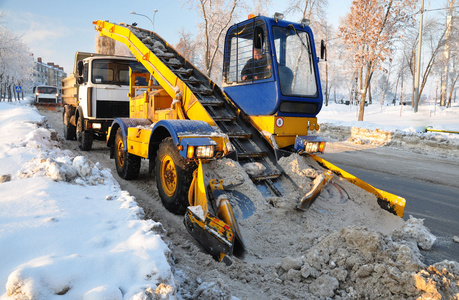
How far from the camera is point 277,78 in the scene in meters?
4.95

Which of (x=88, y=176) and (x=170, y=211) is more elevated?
(x=88, y=176)

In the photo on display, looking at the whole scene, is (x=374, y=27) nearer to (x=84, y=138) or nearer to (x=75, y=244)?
(x=84, y=138)

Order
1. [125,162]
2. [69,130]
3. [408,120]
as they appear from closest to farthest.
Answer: [125,162] < [69,130] < [408,120]

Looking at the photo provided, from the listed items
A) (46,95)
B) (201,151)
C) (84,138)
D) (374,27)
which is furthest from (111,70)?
(46,95)

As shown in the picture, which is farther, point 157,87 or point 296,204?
point 157,87

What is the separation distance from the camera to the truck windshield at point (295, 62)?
203 inches

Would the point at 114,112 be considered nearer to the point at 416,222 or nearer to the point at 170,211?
the point at 170,211

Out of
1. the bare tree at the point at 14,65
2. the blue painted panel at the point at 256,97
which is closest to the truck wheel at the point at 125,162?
the blue painted panel at the point at 256,97

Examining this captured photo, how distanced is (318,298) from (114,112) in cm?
810

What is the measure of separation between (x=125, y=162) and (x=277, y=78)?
3.37 metres

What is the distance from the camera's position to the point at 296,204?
3844 millimetres

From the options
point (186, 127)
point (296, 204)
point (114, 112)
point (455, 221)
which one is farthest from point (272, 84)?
point (114, 112)

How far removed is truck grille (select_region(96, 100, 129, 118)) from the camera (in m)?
9.06

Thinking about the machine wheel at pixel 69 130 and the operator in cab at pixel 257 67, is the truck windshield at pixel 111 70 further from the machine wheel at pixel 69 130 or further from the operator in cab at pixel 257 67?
the operator in cab at pixel 257 67
